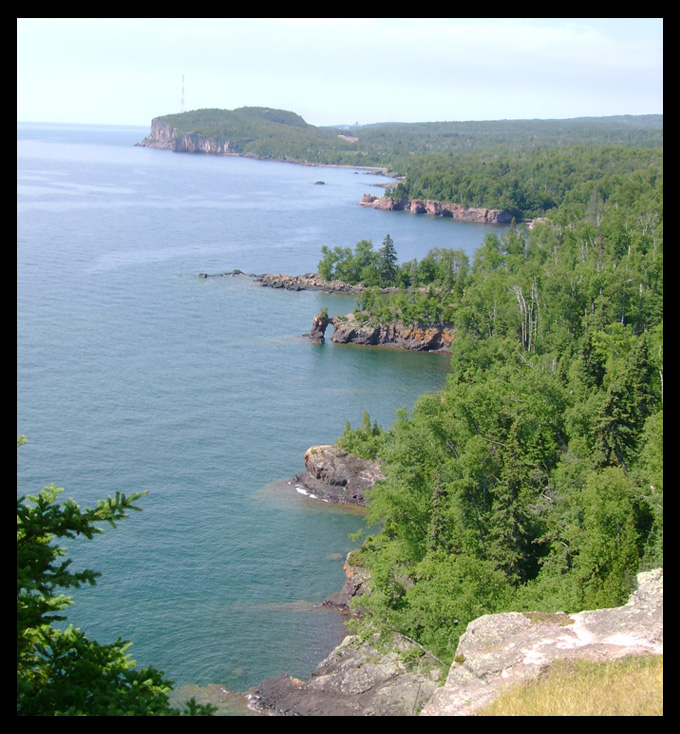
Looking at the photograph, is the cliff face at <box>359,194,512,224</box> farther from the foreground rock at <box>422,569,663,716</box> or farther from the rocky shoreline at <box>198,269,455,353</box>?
the foreground rock at <box>422,569,663,716</box>

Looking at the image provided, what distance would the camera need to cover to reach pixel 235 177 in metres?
180

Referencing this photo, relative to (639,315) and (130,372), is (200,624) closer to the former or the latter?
(130,372)

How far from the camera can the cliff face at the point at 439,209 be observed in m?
136

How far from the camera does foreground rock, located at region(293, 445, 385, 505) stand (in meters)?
35.5

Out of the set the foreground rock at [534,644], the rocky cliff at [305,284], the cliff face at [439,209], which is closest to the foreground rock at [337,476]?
the foreground rock at [534,644]

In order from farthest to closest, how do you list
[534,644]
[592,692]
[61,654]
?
1. [534,644]
2. [592,692]
3. [61,654]

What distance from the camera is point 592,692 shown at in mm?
11531

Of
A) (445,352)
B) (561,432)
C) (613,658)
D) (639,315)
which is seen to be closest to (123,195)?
(445,352)

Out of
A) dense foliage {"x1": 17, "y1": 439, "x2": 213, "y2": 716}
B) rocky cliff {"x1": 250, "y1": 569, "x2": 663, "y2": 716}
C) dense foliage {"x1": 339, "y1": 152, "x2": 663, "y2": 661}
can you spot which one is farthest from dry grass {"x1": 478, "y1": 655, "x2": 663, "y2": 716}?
dense foliage {"x1": 339, "y1": 152, "x2": 663, "y2": 661}

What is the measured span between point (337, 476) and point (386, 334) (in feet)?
88.4

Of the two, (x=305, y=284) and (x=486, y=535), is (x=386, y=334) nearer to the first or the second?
(x=305, y=284)

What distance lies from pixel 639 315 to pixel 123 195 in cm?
9912

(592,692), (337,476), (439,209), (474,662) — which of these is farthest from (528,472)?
(439,209)

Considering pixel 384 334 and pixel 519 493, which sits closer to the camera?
pixel 519 493
